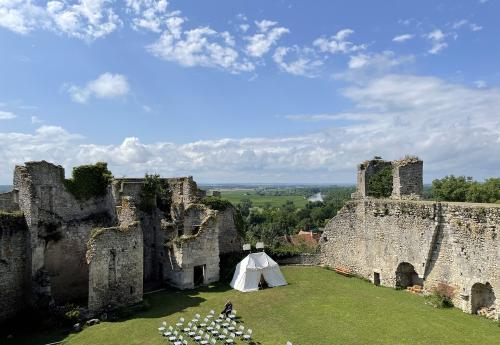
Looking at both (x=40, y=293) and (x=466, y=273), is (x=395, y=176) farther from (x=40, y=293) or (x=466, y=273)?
(x=40, y=293)

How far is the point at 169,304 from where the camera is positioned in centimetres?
2133

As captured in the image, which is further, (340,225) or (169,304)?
(340,225)

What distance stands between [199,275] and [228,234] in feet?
13.7

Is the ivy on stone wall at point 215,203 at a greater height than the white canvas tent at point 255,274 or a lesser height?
greater

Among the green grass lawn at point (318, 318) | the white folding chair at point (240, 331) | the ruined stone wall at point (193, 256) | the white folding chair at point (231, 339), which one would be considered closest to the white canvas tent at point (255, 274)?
the green grass lawn at point (318, 318)

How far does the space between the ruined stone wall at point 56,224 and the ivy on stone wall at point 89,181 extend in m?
0.47

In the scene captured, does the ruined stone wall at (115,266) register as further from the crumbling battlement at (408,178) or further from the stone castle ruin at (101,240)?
the crumbling battlement at (408,178)

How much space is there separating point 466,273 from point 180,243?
14.8m

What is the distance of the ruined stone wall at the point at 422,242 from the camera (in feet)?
57.4

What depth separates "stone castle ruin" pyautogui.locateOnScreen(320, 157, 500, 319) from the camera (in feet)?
57.4

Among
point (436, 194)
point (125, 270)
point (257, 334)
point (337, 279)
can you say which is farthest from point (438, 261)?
point (436, 194)

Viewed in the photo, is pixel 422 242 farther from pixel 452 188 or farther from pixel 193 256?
pixel 452 188

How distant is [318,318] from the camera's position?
1816 centimetres

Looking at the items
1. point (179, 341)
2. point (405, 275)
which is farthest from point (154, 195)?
point (405, 275)
